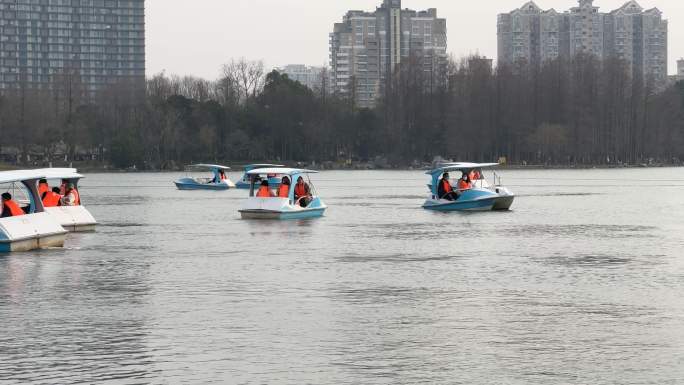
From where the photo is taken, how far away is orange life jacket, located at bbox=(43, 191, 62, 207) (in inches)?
1655

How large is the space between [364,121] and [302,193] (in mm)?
113741

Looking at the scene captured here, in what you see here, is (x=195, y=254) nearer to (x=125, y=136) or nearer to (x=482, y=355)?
(x=482, y=355)

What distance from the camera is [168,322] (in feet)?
69.9

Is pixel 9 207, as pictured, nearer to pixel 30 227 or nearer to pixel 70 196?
pixel 30 227

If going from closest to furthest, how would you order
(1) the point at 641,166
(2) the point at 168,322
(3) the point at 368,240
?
(2) the point at 168,322
(3) the point at 368,240
(1) the point at 641,166

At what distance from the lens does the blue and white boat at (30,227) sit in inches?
1326

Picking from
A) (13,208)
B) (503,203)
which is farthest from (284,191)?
(13,208)

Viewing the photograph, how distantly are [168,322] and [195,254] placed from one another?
1389 centimetres

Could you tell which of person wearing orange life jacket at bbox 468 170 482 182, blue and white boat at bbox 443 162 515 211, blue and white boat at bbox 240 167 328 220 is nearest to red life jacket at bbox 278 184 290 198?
blue and white boat at bbox 240 167 328 220

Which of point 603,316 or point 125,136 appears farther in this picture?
point 125,136

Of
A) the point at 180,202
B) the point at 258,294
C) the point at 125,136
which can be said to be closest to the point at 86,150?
the point at 125,136

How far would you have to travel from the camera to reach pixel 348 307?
2308 cm

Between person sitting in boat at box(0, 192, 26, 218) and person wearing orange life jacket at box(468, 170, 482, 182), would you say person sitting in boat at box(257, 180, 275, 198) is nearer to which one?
person wearing orange life jacket at box(468, 170, 482, 182)

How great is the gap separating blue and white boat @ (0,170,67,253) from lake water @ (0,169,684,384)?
723 mm
